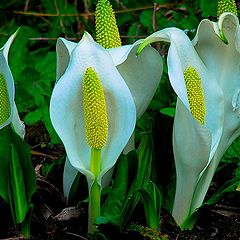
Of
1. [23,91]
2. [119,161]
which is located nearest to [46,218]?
[119,161]

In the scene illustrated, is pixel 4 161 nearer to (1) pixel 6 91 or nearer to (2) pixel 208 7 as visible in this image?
(1) pixel 6 91

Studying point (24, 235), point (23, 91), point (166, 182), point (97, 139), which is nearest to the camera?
point (97, 139)

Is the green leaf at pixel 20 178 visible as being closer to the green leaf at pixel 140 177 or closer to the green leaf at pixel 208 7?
the green leaf at pixel 140 177

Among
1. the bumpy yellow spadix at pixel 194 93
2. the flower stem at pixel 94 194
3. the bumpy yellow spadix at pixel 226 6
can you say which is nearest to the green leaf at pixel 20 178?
the flower stem at pixel 94 194

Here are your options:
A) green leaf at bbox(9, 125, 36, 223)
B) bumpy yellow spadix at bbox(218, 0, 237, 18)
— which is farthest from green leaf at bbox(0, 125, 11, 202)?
bumpy yellow spadix at bbox(218, 0, 237, 18)

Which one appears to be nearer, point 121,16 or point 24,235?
point 24,235

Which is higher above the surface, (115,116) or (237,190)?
(115,116)

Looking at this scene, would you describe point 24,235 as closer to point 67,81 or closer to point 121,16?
point 67,81

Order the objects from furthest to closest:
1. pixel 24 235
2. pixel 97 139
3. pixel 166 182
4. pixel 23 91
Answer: pixel 23 91, pixel 166 182, pixel 24 235, pixel 97 139
